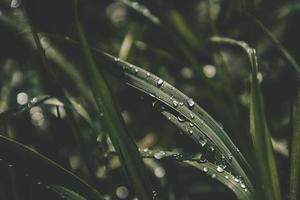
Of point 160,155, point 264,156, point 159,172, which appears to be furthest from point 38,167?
point 159,172

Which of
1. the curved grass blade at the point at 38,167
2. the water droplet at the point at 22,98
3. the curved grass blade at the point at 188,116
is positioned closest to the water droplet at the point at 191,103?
the curved grass blade at the point at 188,116

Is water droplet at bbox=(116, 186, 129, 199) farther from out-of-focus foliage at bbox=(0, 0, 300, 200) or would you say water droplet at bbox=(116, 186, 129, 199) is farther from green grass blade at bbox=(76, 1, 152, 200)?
green grass blade at bbox=(76, 1, 152, 200)

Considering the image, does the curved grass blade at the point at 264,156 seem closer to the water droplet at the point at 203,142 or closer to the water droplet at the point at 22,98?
the water droplet at the point at 203,142

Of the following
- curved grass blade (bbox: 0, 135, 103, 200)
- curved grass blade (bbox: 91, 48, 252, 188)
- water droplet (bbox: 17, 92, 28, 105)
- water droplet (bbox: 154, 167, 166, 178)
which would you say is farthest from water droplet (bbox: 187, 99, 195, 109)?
water droplet (bbox: 17, 92, 28, 105)

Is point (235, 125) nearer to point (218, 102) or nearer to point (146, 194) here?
point (218, 102)

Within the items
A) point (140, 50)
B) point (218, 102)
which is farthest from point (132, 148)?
point (140, 50)

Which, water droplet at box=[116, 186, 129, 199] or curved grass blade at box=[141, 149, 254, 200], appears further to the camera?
water droplet at box=[116, 186, 129, 199]
